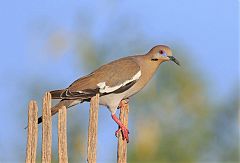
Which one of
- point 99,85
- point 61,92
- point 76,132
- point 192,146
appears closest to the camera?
point 61,92

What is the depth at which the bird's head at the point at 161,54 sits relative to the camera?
643 cm

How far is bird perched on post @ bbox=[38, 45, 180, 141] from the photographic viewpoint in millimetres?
6038

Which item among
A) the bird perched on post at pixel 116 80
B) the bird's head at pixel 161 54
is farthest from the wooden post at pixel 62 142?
the bird's head at pixel 161 54

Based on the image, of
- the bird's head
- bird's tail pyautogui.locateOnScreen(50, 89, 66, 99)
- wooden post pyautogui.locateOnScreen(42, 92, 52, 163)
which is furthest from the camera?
the bird's head

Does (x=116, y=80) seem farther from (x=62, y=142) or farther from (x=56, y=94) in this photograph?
(x=62, y=142)

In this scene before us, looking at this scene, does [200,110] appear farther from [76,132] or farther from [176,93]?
[76,132]

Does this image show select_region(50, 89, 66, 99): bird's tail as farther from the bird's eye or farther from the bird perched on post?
the bird's eye

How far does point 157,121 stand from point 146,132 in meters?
0.51

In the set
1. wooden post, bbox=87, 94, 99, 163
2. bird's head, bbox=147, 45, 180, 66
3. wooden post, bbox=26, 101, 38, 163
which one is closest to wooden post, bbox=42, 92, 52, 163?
wooden post, bbox=26, 101, 38, 163

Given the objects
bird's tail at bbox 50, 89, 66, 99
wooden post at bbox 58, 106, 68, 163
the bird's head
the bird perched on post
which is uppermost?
the bird's head

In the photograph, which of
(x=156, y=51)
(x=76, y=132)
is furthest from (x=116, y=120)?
(x=76, y=132)

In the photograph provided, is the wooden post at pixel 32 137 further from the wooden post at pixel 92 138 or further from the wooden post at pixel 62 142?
the wooden post at pixel 92 138

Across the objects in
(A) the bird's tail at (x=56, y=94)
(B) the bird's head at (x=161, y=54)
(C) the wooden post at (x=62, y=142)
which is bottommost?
(C) the wooden post at (x=62, y=142)

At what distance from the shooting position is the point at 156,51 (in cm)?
648
